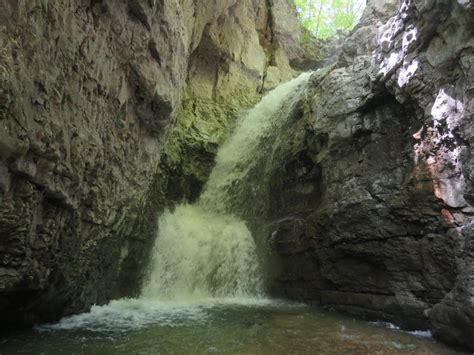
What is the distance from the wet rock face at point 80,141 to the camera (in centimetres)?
452

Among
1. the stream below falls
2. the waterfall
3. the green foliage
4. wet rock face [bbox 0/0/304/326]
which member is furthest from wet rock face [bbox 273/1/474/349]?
the green foliage

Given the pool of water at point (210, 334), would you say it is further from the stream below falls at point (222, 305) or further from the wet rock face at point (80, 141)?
the wet rock face at point (80, 141)

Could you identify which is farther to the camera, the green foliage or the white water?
the green foliage

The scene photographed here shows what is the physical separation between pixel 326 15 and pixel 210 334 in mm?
31440

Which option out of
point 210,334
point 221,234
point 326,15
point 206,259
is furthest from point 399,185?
point 326,15

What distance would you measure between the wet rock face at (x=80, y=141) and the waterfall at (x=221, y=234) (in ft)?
2.60

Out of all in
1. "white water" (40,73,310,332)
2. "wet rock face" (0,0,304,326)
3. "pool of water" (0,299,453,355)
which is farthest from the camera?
"white water" (40,73,310,332)

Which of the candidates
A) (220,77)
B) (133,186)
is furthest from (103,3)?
(220,77)

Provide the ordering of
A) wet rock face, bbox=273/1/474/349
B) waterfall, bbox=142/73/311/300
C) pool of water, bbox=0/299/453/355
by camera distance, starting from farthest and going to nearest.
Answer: waterfall, bbox=142/73/311/300 → wet rock face, bbox=273/1/474/349 → pool of water, bbox=0/299/453/355

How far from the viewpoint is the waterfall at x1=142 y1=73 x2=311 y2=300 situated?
10492 mm

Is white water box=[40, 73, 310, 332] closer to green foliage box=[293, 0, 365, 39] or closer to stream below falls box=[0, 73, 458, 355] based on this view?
stream below falls box=[0, 73, 458, 355]

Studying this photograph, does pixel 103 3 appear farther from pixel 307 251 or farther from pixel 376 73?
pixel 307 251

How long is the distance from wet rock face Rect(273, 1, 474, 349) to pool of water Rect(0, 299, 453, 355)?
77 centimetres

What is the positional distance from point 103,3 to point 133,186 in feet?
13.4
